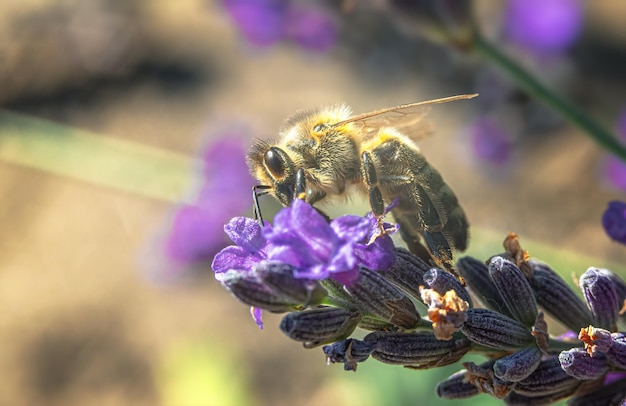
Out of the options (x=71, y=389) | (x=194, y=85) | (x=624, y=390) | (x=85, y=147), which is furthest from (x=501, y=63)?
(x=194, y=85)

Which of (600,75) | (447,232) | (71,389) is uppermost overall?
(600,75)

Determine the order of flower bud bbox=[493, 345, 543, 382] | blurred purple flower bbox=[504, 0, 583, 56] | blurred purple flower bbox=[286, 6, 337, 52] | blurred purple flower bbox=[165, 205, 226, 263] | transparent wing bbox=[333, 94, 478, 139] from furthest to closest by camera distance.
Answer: blurred purple flower bbox=[504, 0, 583, 56], blurred purple flower bbox=[286, 6, 337, 52], blurred purple flower bbox=[165, 205, 226, 263], transparent wing bbox=[333, 94, 478, 139], flower bud bbox=[493, 345, 543, 382]

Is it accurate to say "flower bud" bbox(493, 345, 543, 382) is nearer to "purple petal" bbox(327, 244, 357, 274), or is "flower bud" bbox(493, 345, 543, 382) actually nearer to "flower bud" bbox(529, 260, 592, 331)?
"flower bud" bbox(529, 260, 592, 331)

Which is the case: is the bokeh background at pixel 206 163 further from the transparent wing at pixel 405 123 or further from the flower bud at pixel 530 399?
the flower bud at pixel 530 399

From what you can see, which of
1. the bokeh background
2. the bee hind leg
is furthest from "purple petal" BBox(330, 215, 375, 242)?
the bokeh background

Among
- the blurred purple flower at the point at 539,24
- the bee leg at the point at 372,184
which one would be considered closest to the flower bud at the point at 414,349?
the bee leg at the point at 372,184

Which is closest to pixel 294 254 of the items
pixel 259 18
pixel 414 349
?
pixel 414 349

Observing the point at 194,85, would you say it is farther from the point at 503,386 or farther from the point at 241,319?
the point at 503,386

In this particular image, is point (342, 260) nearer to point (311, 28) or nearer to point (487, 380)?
point (487, 380)
